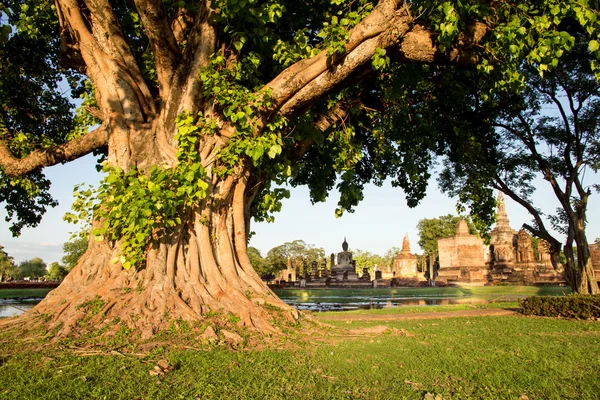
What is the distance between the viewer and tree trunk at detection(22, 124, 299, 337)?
209 inches

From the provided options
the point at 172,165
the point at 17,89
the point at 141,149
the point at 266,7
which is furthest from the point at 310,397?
the point at 17,89

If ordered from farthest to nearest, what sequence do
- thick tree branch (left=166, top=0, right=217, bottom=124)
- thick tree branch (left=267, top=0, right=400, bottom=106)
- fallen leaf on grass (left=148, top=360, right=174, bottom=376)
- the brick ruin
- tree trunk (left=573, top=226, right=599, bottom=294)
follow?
the brick ruin < tree trunk (left=573, top=226, right=599, bottom=294) < thick tree branch (left=166, top=0, right=217, bottom=124) < thick tree branch (left=267, top=0, right=400, bottom=106) < fallen leaf on grass (left=148, top=360, right=174, bottom=376)

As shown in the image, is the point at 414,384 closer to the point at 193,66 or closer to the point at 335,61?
the point at 335,61

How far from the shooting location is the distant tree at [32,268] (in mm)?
76125

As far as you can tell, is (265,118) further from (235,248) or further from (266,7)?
(235,248)

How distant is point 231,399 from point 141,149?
4.45m

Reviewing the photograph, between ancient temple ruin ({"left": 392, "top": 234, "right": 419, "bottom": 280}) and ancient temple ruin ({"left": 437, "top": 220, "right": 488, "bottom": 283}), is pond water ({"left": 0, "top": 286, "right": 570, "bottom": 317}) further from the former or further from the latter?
ancient temple ruin ({"left": 392, "top": 234, "right": 419, "bottom": 280})

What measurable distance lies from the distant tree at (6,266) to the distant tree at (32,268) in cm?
239

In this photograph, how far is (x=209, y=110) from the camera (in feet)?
22.0

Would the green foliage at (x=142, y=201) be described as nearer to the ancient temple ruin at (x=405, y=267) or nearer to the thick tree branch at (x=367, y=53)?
the thick tree branch at (x=367, y=53)

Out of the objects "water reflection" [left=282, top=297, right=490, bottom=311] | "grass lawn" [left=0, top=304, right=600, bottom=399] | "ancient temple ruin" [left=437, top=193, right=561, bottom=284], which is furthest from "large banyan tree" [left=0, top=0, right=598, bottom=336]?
"ancient temple ruin" [left=437, top=193, right=561, bottom=284]

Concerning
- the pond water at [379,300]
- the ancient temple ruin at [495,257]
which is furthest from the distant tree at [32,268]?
the pond water at [379,300]

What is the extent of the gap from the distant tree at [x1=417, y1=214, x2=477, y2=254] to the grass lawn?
6416 centimetres

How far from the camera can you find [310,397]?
3.15 metres
